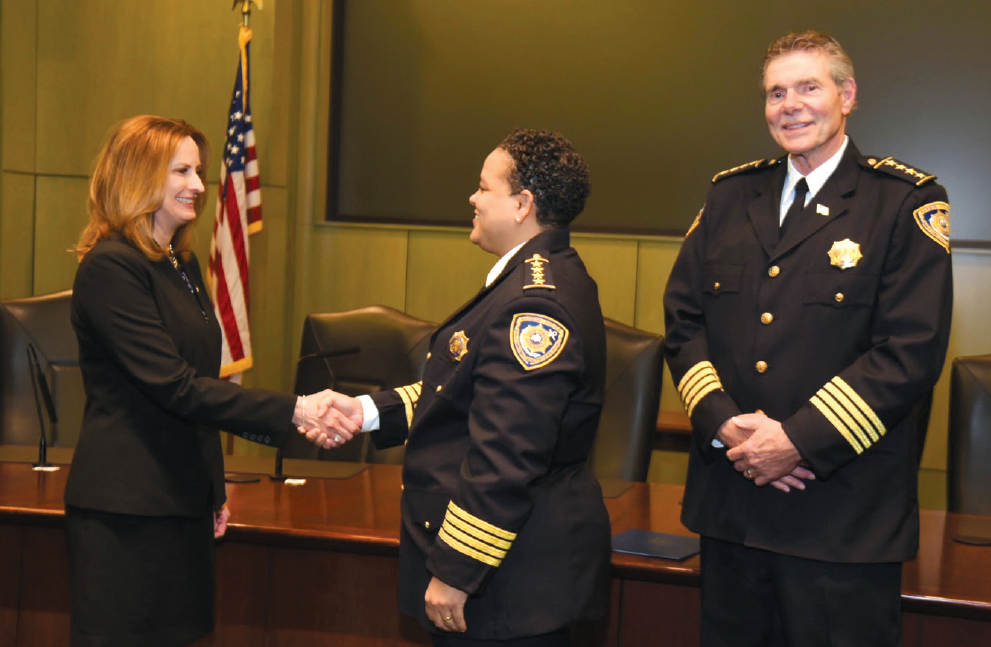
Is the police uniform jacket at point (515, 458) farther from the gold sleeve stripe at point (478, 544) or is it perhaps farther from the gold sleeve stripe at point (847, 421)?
the gold sleeve stripe at point (847, 421)

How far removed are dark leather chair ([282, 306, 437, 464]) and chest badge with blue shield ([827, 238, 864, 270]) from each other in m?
1.67

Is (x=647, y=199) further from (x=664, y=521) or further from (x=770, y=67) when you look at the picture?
(x=770, y=67)

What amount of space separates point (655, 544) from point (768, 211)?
30.8 inches

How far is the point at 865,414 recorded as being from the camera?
1.88 metres

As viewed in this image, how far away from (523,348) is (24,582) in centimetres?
150

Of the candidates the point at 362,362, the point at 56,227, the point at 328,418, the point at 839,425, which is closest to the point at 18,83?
the point at 56,227

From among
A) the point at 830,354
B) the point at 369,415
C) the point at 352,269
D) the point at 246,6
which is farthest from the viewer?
the point at 352,269

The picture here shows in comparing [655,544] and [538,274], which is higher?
[538,274]

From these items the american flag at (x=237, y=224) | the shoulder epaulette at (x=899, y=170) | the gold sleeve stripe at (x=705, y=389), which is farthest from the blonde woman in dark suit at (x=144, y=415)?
the american flag at (x=237, y=224)

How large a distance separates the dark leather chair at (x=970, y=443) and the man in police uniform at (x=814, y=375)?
41.3 inches

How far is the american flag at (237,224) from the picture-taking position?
448 centimetres

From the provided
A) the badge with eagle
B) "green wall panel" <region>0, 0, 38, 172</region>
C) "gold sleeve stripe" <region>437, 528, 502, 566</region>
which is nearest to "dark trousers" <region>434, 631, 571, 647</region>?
"gold sleeve stripe" <region>437, 528, 502, 566</region>

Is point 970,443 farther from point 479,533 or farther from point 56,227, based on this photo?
point 56,227

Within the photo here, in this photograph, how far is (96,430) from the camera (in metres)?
2.17
